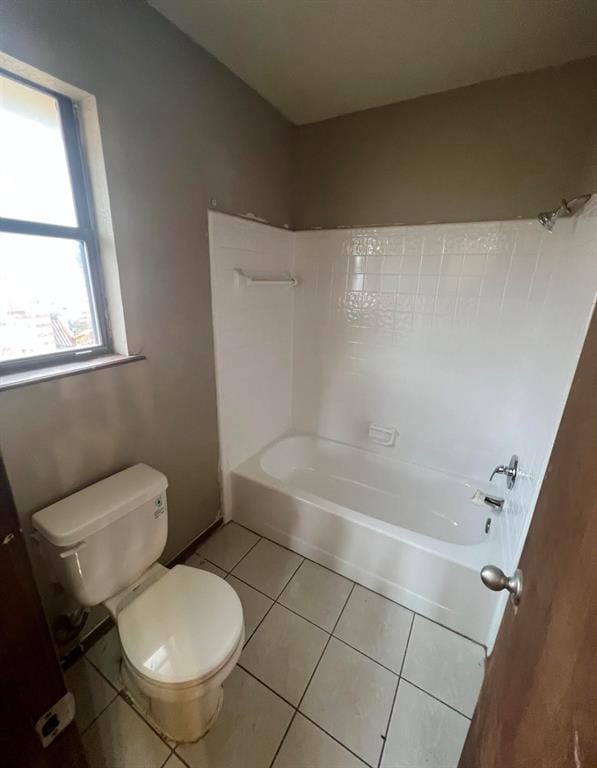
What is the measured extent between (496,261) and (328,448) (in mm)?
1516

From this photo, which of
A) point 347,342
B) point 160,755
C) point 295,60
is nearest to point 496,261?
point 347,342

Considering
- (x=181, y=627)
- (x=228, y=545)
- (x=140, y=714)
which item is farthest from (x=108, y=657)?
(x=228, y=545)

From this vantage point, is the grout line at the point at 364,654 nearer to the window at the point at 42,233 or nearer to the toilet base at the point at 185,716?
the toilet base at the point at 185,716

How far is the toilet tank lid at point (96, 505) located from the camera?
3.24 ft

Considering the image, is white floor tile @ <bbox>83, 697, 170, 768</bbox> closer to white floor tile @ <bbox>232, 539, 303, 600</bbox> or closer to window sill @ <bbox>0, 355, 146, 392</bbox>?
white floor tile @ <bbox>232, 539, 303, 600</bbox>

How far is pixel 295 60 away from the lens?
138cm

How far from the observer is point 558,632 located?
42 centimetres

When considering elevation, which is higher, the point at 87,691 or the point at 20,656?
the point at 20,656

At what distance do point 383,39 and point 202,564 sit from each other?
2.49 metres

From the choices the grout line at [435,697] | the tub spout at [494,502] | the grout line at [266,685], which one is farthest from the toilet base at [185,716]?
the tub spout at [494,502]

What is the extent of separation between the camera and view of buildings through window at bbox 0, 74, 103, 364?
0.96 metres

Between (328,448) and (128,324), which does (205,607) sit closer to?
(128,324)

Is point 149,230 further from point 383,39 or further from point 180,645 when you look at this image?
point 180,645

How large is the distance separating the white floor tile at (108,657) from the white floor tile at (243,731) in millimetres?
366
